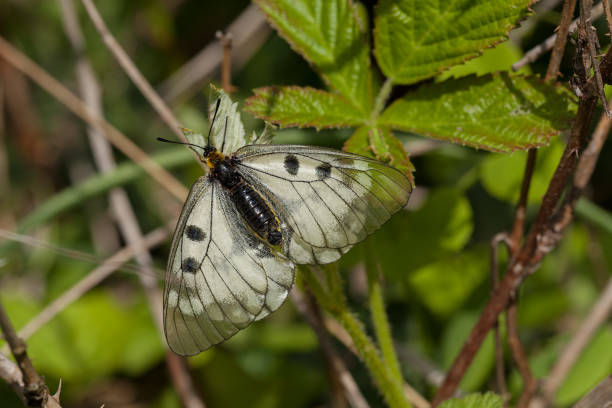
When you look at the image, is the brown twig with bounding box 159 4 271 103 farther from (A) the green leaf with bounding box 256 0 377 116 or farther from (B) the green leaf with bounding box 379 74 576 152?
(B) the green leaf with bounding box 379 74 576 152

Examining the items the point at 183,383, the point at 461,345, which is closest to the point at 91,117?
the point at 183,383

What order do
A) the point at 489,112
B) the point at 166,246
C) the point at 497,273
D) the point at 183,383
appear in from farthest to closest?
the point at 166,246
the point at 183,383
the point at 497,273
the point at 489,112

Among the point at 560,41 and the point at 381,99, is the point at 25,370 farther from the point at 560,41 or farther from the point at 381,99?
the point at 560,41

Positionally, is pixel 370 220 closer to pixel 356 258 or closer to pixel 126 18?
pixel 356 258

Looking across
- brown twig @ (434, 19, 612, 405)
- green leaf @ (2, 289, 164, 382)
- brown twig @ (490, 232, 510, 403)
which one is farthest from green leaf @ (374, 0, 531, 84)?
green leaf @ (2, 289, 164, 382)

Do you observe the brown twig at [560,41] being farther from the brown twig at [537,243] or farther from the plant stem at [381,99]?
the plant stem at [381,99]
